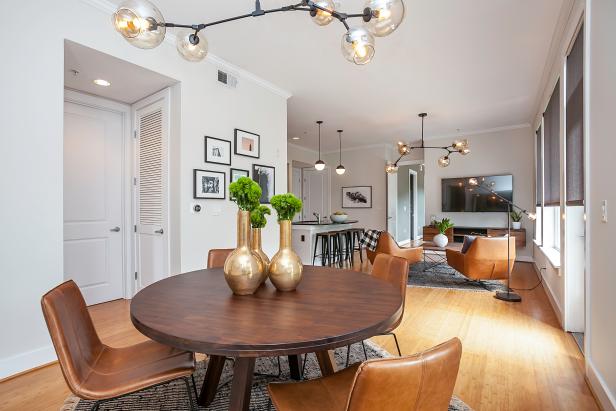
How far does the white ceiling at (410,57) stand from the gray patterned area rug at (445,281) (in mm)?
2729

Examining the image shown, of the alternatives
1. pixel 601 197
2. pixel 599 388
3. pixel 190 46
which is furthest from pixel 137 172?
pixel 599 388

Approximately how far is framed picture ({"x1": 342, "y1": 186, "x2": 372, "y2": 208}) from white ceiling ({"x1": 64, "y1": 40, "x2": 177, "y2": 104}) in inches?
229

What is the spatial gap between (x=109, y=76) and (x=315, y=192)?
21.1 ft

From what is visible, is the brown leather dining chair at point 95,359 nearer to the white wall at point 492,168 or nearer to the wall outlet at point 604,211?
the wall outlet at point 604,211

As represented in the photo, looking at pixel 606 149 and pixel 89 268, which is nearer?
pixel 606 149

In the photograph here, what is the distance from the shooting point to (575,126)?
2795 mm

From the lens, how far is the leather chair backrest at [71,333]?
1.19 metres

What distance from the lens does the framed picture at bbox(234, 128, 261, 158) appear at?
376cm

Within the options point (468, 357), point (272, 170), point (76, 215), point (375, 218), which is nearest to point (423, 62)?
point (272, 170)

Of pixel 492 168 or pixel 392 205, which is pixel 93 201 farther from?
pixel 492 168

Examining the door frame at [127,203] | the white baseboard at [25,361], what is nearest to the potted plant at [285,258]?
the white baseboard at [25,361]

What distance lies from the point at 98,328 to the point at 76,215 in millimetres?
1319

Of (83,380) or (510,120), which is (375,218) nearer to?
(510,120)

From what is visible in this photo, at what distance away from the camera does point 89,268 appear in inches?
140
